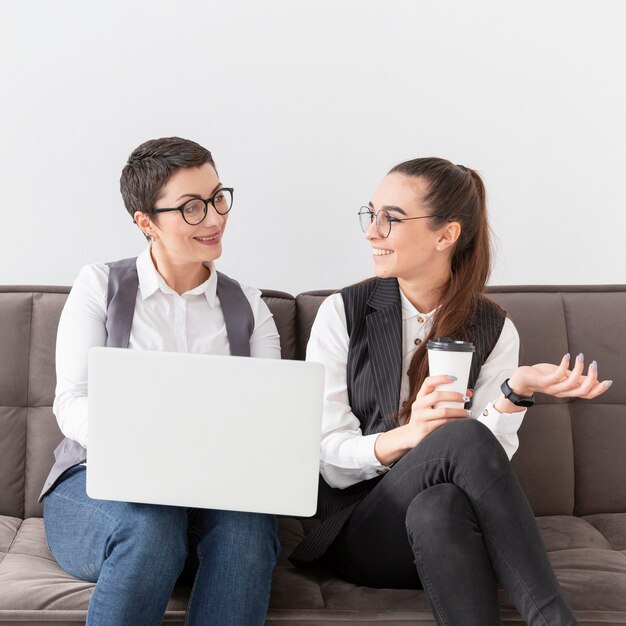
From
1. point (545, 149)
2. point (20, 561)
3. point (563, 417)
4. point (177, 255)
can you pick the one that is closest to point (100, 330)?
point (177, 255)

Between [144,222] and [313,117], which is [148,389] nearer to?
[144,222]

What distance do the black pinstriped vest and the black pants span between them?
0.25 metres

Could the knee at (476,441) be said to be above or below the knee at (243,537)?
above

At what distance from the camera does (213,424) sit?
4.80ft

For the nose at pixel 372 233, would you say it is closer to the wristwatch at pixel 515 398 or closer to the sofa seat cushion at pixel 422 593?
the wristwatch at pixel 515 398

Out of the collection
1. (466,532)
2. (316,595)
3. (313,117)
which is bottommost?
(316,595)

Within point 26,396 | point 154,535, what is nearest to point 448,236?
point 154,535

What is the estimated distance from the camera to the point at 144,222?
202 centimetres

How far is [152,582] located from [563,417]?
1.21 m

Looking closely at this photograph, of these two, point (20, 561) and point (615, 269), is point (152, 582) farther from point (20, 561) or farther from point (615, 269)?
point (615, 269)

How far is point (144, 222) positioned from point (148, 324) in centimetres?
24

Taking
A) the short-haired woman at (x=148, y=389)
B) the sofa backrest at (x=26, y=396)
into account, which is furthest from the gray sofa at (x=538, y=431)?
the short-haired woman at (x=148, y=389)

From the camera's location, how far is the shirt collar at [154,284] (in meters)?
2.03

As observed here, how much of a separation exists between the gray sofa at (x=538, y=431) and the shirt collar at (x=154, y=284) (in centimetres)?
24
